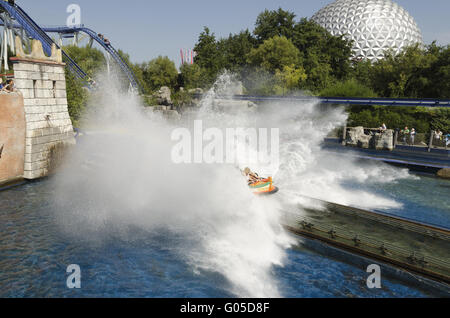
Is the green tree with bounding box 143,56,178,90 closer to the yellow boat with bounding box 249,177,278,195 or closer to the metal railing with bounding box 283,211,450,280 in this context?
the yellow boat with bounding box 249,177,278,195

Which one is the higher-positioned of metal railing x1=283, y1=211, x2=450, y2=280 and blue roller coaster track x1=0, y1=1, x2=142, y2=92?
blue roller coaster track x1=0, y1=1, x2=142, y2=92

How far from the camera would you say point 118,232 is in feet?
43.3

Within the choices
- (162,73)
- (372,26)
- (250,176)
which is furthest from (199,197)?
(372,26)

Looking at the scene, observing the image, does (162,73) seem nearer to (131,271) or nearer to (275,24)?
(275,24)

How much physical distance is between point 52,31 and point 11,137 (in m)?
38.5

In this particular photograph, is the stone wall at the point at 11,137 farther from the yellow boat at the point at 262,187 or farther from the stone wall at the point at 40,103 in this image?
the yellow boat at the point at 262,187

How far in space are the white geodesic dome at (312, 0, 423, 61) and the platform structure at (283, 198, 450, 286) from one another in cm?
5490

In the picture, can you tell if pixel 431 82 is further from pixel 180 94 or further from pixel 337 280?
pixel 337 280

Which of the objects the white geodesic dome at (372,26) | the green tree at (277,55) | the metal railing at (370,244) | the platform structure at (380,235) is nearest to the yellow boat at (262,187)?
the platform structure at (380,235)

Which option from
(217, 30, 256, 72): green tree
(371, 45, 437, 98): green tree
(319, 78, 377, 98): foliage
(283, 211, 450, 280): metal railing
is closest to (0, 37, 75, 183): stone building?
(283, 211, 450, 280): metal railing

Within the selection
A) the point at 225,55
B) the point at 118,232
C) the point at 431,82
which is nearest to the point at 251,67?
the point at 225,55

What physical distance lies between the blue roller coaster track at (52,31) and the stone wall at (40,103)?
22.4 feet

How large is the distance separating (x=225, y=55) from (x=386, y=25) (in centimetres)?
3054

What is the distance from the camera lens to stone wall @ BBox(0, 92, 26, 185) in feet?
58.4
